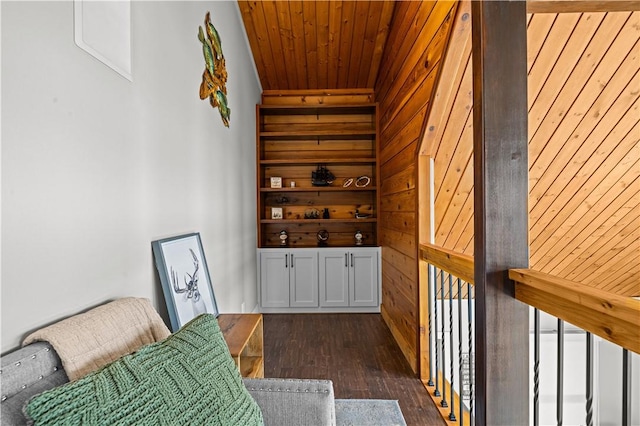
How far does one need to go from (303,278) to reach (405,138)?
2056 mm

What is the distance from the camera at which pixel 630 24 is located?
62.7 inches

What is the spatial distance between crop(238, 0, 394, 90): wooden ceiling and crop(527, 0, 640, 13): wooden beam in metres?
2.09

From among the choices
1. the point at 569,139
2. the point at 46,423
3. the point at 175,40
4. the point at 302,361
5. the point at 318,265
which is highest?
the point at 175,40

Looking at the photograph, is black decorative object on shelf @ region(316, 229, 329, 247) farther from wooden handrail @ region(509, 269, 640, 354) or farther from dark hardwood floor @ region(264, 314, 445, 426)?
wooden handrail @ region(509, 269, 640, 354)

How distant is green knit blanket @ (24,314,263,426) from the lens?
575 mm

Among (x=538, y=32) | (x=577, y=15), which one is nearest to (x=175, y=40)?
(x=538, y=32)

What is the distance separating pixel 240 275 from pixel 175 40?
201cm

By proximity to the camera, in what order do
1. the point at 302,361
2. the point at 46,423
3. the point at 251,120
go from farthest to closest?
1. the point at 251,120
2. the point at 302,361
3. the point at 46,423

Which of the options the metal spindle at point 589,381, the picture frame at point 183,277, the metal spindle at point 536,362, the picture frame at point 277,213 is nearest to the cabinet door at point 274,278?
the picture frame at point 277,213

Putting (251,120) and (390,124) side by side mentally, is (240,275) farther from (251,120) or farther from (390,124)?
(390,124)

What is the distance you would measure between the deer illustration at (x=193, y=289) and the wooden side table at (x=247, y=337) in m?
0.16

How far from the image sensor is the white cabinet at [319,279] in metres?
3.96

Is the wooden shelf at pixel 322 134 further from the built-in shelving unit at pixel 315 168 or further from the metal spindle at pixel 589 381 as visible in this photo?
the metal spindle at pixel 589 381

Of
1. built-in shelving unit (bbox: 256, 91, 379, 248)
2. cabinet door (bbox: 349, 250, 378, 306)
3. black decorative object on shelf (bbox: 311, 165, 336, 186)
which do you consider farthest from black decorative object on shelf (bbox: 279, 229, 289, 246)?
cabinet door (bbox: 349, 250, 378, 306)
